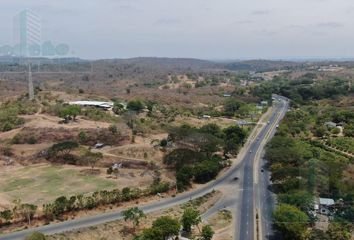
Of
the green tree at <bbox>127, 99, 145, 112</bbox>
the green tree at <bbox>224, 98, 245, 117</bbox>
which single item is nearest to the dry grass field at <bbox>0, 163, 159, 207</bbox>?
the green tree at <bbox>127, 99, 145, 112</bbox>

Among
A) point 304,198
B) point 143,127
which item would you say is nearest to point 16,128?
point 143,127

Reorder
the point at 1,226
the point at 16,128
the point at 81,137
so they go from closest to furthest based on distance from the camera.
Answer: the point at 1,226 < the point at 81,137 < the point at 16,128

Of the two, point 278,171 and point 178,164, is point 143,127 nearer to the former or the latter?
point 178,164

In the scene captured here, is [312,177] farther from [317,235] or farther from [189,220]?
[189,220]

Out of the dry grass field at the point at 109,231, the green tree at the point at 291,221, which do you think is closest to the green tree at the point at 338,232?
the green tree at the point at 291,221

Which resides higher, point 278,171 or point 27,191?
point 278,171

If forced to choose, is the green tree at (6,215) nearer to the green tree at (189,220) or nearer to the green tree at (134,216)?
the green tree at (134,216)

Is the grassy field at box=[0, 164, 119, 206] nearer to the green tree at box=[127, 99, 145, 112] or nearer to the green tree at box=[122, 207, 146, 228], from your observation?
the green tree at box=[122, 207, 146, 228]
